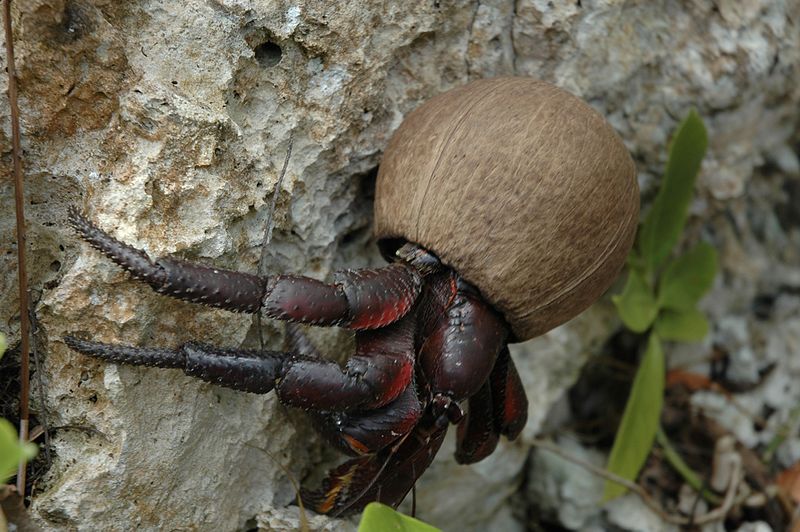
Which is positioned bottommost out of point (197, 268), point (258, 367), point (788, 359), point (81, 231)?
point (788, 359)

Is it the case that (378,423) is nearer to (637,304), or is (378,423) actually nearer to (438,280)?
(438,280)

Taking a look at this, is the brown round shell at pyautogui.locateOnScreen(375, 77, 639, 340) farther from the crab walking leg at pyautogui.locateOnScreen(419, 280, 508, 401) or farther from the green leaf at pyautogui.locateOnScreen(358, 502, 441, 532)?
the green leaf at pyautogui.locateOnScreen(358, 502, 441, 532)

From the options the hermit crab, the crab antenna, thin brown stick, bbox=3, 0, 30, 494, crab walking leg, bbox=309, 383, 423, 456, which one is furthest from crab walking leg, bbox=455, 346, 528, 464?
thin brown stick, bbox=3, 0, 30, 494

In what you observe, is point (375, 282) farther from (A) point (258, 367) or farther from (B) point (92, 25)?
(B) point (92, 25)

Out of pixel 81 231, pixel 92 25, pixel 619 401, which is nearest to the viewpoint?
pixel 81 231

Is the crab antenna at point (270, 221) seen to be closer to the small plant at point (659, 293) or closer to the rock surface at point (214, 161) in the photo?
the rock surface at point (214, 161)

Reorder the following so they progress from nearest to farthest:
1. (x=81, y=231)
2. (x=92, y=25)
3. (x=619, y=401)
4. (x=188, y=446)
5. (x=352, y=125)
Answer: (x=81, y=231)
(x=92, y=25)
(x=188, y=446)
(x=352, y=125)
(x=619, y=401)

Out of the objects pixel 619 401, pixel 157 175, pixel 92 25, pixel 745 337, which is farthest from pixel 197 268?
pixel 745 337
